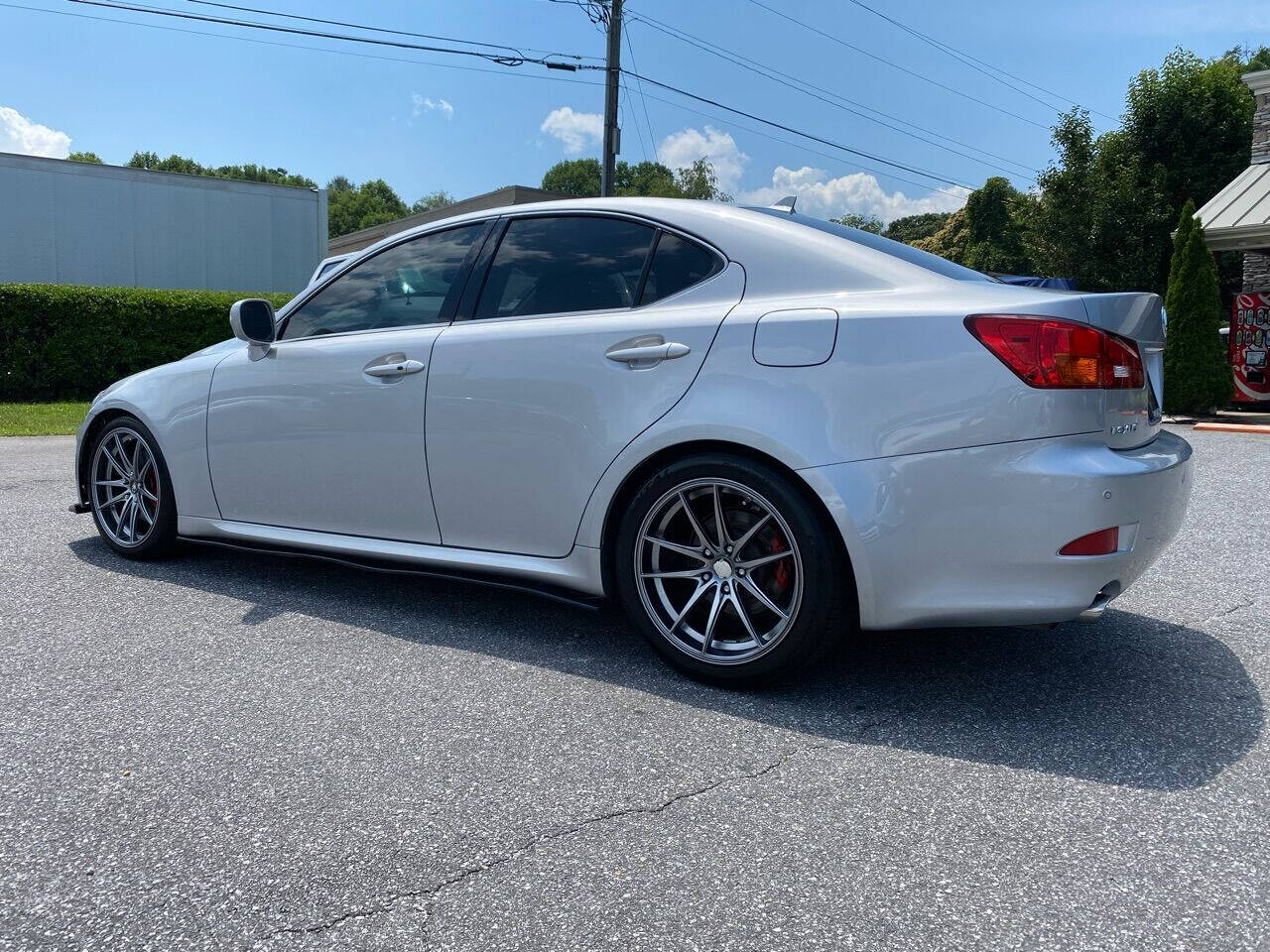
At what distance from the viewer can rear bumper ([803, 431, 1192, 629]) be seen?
2.75 m

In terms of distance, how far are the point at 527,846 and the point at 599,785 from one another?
0.34 metres

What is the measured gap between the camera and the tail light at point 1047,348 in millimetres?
2775

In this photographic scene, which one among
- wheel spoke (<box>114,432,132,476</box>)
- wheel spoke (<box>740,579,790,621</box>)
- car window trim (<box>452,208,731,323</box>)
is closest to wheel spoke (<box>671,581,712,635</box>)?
wheel spoke (<box>740,579,790,621</box>)

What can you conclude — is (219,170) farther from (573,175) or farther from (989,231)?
(989,231)

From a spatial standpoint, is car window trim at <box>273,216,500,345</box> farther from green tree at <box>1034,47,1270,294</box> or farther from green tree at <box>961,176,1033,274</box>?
green tree at <box>961,176,1033,274</box>

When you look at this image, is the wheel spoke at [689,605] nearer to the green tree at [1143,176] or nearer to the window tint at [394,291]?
the window tint at [394,291]

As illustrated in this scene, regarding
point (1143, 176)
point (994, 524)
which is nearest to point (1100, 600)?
point (994, 524)

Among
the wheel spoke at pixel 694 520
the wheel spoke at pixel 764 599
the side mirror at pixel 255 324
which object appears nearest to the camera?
the wheel spoke at pixel 764 599

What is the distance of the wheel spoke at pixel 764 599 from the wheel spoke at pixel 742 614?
0.05m

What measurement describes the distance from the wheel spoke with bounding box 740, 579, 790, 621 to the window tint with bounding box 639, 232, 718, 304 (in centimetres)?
101

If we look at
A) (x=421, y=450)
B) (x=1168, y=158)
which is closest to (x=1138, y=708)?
(x=421, y=450)

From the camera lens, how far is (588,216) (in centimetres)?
371

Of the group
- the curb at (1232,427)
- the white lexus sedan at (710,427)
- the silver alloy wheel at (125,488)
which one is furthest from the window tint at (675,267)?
the curb at (1232,427)

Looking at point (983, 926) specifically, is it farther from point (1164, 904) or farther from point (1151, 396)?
point (1151, 396)
